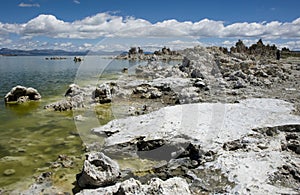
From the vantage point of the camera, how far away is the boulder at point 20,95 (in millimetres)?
20172

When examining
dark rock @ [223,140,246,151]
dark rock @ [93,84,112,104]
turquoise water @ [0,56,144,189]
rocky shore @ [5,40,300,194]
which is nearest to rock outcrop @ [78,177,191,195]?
rocky shore @ [5,40,300,194]

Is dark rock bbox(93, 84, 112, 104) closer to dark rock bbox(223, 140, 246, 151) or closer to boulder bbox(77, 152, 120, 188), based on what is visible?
boulder bbox(77, 152, 120, 188)

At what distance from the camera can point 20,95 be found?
20641 mm

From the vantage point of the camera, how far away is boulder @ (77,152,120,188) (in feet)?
23.7

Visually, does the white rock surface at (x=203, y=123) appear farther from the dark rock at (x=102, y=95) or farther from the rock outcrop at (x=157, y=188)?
the dark rock at (x=102, y=95)

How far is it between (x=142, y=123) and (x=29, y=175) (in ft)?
15.6

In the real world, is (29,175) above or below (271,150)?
below

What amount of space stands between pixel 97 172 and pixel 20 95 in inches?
629

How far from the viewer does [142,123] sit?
37.2 feet

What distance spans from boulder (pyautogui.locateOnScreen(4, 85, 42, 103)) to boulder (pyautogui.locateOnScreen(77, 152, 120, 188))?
48.1ft

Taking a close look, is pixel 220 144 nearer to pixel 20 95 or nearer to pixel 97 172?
pixel 97 172

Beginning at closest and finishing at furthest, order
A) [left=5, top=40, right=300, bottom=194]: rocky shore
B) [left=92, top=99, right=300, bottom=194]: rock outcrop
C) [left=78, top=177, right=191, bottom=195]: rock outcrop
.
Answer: [left=78, top=177, right=191, bottom=195]: rock outcrop < [left=5, top=40, right=300, bottom=194]: rocky shore < [left=92, top=99, right=300, bottom=194]: rock outcrop

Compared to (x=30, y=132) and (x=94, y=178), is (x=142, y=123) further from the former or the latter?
(x=30, y=132)

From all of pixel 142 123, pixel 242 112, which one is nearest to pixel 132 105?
pixel 142 123
